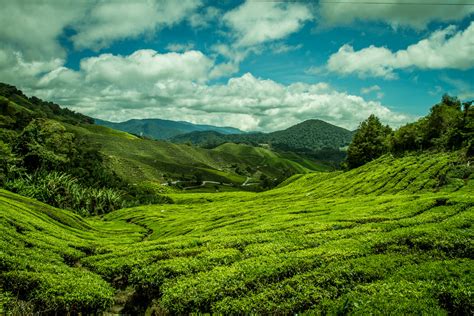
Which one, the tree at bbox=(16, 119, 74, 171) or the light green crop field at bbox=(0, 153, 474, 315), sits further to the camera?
the tree at bbox=(16, 119, 74, 171)

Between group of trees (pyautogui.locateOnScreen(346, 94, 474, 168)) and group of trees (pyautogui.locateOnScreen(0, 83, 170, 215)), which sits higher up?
group of trees (pyautogui.locateOnScreen(346, 94, 474, 168))

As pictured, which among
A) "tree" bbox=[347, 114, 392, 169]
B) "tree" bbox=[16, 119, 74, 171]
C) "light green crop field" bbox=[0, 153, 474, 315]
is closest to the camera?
"light green crop field" bbox=[0, 153, 474, 315]

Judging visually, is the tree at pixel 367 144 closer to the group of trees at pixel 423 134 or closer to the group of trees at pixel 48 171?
the group of trees at pixel 423 134

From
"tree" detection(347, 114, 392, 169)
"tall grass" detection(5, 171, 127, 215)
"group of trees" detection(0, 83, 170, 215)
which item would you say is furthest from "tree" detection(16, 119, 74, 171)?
"tree" detection(347, 114, 392, 169)

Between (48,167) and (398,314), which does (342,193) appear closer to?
(398,314)

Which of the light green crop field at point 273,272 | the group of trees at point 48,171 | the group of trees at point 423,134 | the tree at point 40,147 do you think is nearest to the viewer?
the light green crop field at point 273,272

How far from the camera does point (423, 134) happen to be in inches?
5217

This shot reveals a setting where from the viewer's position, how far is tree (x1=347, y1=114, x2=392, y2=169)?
503ft

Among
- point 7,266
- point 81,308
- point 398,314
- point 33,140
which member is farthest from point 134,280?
point 33,140

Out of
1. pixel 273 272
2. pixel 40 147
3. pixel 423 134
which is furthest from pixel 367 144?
pixel 40 147

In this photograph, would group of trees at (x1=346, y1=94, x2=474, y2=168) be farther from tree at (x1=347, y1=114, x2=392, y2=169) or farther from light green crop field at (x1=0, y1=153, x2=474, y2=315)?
light green crop field at (x1=0, y1=153, x2=474, y2=315)

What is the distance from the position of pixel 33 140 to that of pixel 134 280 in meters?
153

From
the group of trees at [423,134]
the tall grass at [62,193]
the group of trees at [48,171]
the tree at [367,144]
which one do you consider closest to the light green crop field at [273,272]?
the group of trees at [423,134]

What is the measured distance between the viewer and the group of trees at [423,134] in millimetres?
106250
